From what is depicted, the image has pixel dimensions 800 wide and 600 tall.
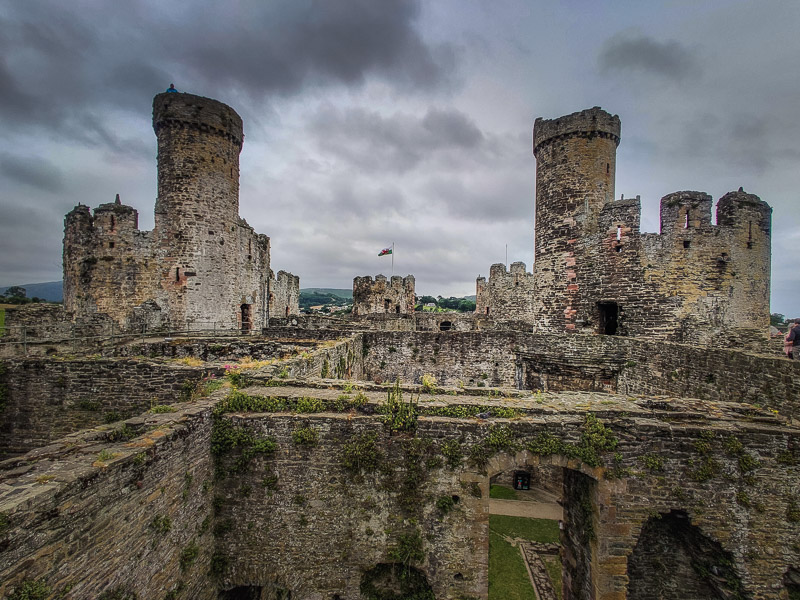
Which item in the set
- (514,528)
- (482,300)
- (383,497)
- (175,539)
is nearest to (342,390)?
(383,497)

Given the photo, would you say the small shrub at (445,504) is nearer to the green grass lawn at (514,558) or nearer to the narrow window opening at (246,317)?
the green grass lawn at (514,558)

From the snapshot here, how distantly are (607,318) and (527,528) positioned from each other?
9.34m

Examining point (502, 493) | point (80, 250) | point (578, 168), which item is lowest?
point (502, 493)

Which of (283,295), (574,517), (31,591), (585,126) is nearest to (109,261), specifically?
(283,295)

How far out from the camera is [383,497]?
598 cm

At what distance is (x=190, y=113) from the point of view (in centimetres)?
1844

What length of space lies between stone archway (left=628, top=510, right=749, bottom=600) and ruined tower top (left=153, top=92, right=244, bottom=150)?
75.1 feet

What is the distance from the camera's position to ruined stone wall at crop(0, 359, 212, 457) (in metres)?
8.09

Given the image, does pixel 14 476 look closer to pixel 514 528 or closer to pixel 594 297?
pixel 514 528

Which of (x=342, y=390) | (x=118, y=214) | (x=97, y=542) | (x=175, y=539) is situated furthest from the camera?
(x=118, y=214)

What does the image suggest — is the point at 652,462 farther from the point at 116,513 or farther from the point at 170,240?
the point at 170,240

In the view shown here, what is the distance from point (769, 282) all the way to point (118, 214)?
1145 inches

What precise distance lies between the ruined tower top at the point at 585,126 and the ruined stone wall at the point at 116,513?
17374mm

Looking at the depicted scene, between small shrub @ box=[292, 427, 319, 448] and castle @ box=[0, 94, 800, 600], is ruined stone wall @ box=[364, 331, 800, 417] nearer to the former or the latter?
castle @ box=[0, 94, 800, 600]
